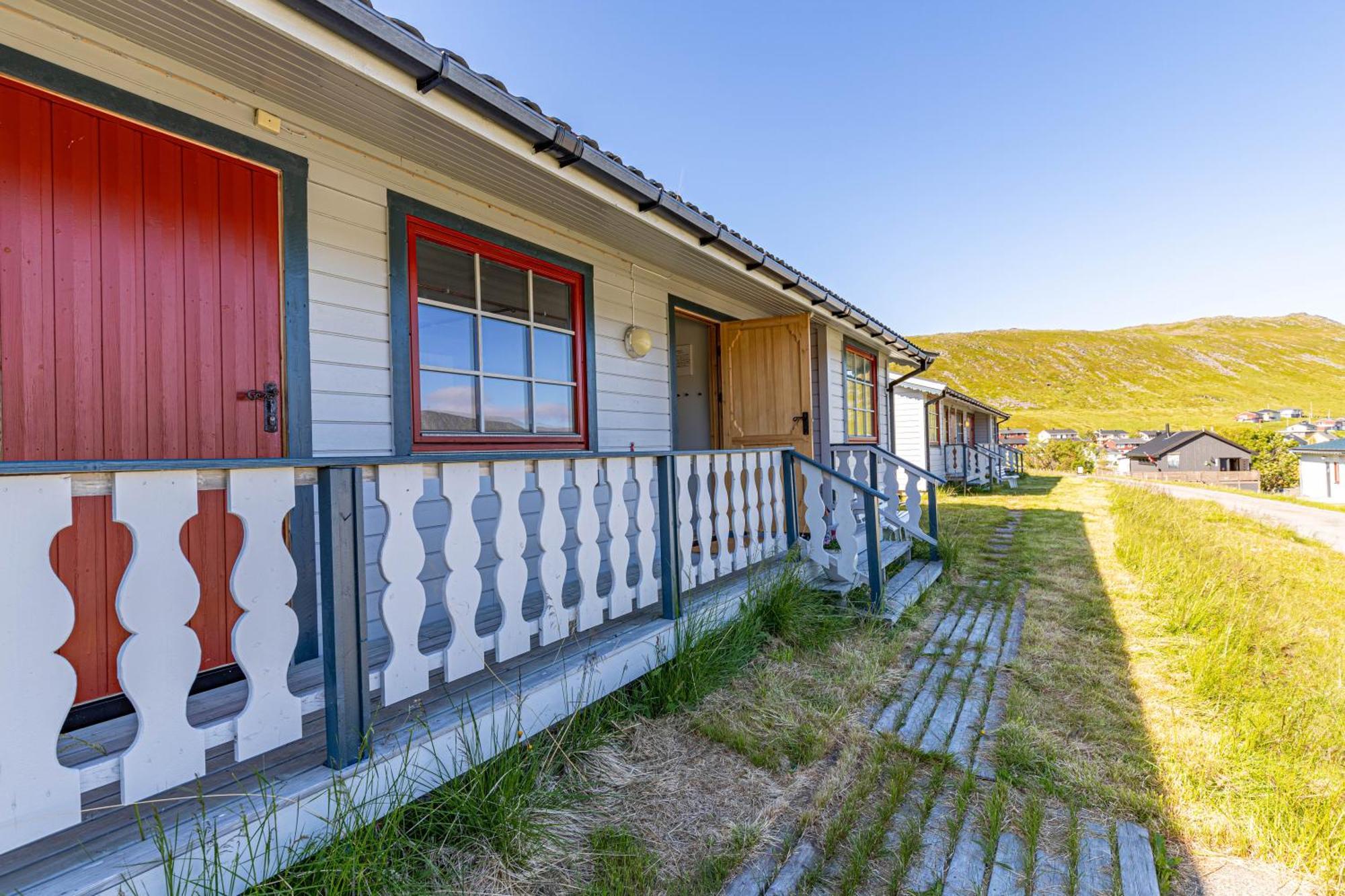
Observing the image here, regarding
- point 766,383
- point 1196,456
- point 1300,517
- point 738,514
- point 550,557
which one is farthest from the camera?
point 1196,456

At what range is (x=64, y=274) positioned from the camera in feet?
6.19

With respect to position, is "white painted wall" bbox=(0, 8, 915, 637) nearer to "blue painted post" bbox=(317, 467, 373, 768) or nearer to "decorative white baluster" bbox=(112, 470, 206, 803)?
"blue painted post" bbox=(317, 467, 373, 768)

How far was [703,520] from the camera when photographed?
2.99 metres

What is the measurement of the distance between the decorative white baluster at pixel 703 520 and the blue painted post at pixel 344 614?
5.58 ft

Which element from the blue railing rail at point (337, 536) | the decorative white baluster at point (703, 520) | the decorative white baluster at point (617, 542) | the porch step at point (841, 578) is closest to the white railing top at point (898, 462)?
the porch step at point (841, 578)

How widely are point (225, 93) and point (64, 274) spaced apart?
896mm

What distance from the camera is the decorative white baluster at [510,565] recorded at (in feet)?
6.29

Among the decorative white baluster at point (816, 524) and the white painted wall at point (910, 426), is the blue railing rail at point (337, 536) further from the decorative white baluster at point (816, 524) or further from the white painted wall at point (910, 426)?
the white painted wall at point (910, 426)

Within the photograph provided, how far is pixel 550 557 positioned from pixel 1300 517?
18767 millimetres

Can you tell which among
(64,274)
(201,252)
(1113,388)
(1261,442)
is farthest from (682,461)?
(1113,388)

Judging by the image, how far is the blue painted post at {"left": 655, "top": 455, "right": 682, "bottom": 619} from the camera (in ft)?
8.52

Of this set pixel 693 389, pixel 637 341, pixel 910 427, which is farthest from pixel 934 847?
pixel 910 427

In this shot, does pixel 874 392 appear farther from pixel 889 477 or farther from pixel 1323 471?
pixel 1323 471

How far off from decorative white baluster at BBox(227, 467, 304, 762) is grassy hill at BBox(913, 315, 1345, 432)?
85.1 meters
